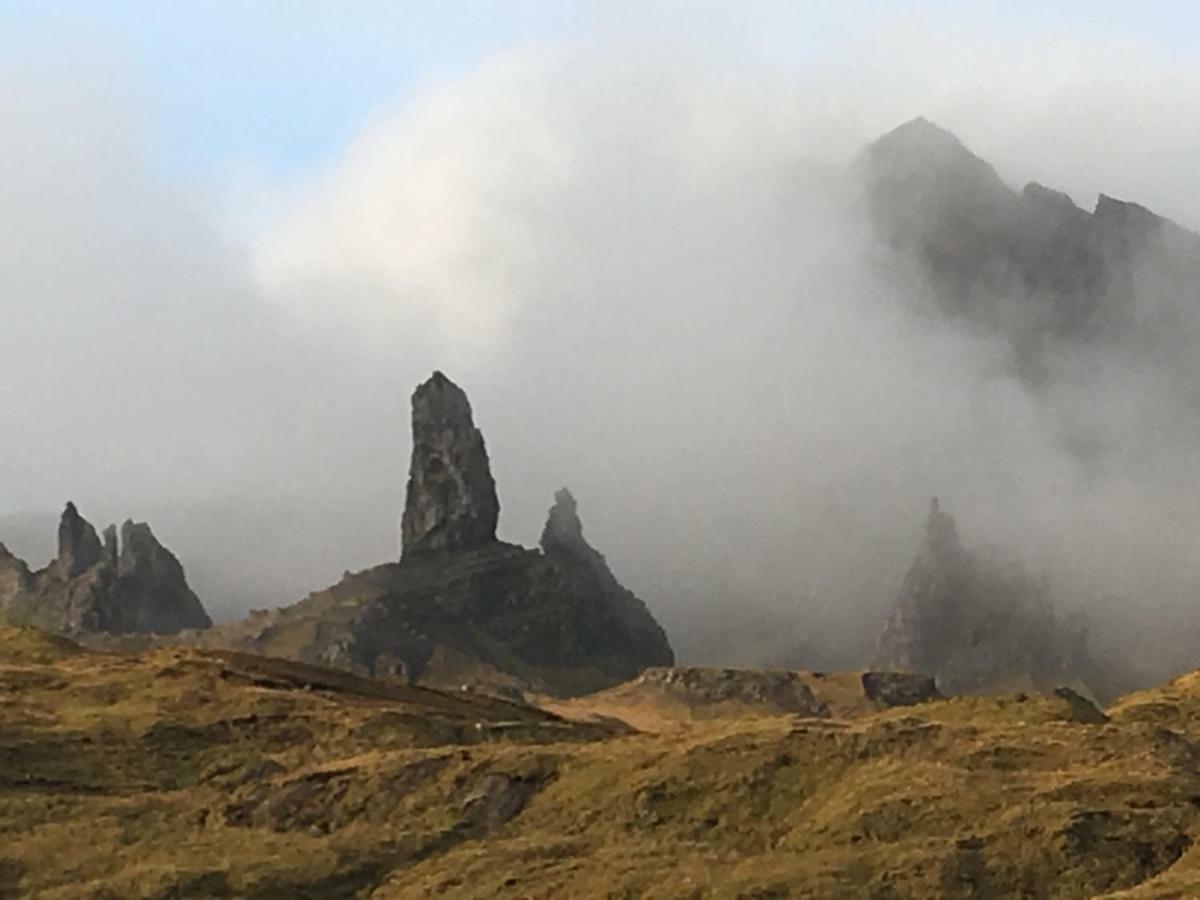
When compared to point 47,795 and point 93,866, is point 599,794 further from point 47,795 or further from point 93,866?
point 47,795

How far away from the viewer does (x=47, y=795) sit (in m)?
88.4

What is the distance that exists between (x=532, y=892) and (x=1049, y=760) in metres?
31.2

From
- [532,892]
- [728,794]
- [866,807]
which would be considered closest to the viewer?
[532,892]

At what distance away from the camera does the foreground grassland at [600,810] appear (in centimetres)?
6606

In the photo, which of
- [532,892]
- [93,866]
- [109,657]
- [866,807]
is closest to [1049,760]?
[866,807]

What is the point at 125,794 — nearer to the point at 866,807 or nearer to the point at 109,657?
the point at 866,807

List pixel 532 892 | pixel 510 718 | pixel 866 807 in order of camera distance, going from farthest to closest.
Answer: pixel 510 718, pixel 866 807, pixel 532 892

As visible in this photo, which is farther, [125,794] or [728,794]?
[125,794]

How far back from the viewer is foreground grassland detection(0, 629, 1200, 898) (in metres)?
66.1

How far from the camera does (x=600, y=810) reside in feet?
258

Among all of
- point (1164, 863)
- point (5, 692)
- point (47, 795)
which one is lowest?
point (1164, 863)

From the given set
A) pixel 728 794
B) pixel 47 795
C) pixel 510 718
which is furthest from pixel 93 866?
pixel 510 718

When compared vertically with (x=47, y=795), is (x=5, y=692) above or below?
above

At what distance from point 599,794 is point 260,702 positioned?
42.1 metres
